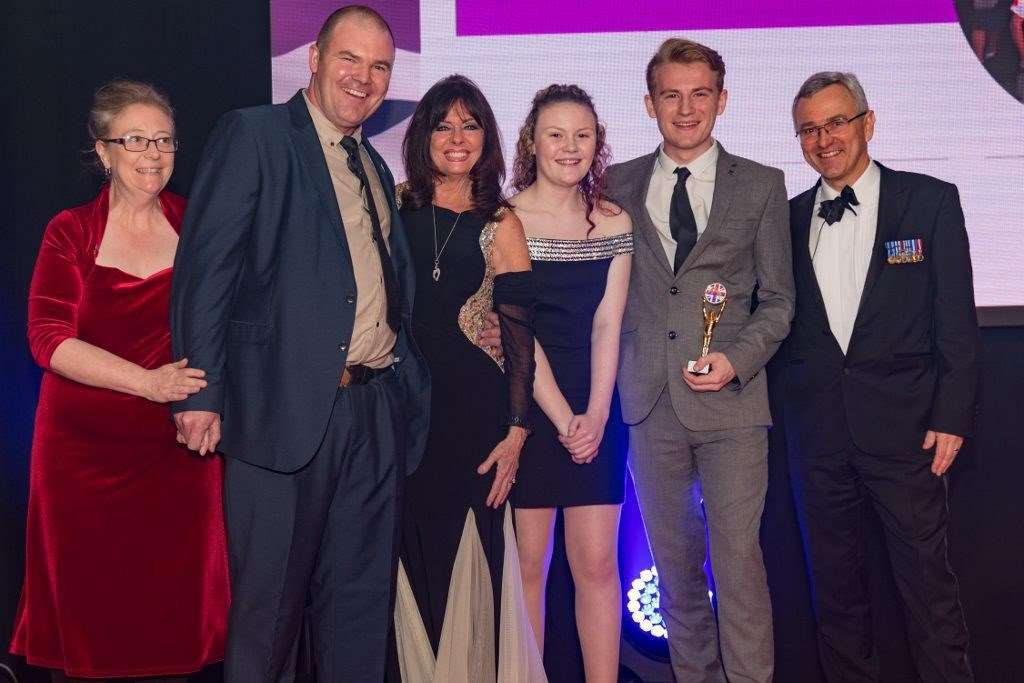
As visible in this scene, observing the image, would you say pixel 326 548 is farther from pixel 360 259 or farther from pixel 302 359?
pixel 360 259

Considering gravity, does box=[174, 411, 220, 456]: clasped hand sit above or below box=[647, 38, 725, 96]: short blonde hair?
below

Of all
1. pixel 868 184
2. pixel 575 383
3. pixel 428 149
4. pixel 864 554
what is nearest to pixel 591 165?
pixel 428 149

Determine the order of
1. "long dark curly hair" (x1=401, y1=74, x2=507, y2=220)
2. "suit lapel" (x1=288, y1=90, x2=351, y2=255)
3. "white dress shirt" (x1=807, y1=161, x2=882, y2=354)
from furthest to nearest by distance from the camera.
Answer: "white dress shirt" (x1=807, y1=161, x2=882, y2=354) → "long dark curly hair" (x1=401, y1=74, x2=507, y2=220) → "suit lapel" (x1=288, y1=90, x2=351, y2=255)

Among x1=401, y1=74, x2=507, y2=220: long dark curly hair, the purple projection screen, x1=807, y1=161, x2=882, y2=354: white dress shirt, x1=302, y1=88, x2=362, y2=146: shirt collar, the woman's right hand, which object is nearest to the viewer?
the woman's right hand

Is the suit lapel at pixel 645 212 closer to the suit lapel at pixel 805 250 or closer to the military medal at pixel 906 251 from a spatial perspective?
the suit lapel at pixel 805 250

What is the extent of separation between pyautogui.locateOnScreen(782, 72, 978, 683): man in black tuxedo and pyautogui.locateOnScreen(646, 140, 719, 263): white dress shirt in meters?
0.31

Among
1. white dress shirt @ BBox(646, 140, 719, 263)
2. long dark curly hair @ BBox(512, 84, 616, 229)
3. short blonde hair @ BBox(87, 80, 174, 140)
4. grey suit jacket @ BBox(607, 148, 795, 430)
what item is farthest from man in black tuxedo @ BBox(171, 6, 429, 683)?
white dress shirt @ BBox(646, 140, 719, 263)

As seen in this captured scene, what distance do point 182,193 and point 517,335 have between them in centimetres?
155

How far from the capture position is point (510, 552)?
110 inches

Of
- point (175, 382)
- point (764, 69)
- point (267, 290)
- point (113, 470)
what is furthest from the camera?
point (764, 69)

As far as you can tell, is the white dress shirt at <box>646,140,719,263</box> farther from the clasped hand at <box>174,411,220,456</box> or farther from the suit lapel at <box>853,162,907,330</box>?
the clasped hand at <box>174,411,220,456</box>

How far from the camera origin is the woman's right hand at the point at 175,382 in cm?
232

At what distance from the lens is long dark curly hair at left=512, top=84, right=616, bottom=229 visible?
2955mm

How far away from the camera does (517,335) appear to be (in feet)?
9.19
